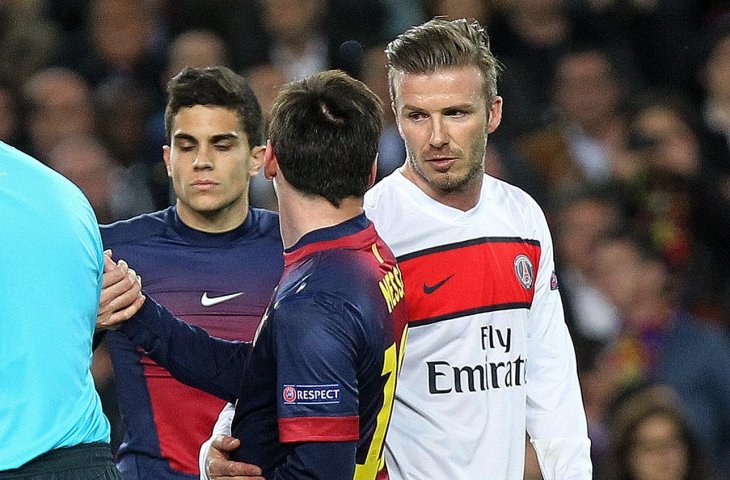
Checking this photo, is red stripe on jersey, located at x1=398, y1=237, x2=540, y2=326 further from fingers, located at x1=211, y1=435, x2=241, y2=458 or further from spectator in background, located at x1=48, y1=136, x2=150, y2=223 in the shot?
spectator in background, located at x1=48, y1=136, x2=150, y2=223

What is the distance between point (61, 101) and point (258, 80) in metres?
1.05

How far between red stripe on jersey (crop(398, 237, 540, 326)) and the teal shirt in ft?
3.36

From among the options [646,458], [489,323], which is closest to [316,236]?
[489,323]

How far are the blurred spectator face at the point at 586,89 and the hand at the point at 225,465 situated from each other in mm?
5364

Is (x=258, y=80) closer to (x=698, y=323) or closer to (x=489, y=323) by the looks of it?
(x=698, y=323)

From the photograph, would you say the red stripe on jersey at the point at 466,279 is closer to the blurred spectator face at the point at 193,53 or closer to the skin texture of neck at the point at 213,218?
the skin texture of neck at the point at 213,218

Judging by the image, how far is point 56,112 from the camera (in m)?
7.94

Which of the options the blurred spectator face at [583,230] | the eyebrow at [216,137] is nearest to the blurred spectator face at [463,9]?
the blurred spectator face at [583,230]

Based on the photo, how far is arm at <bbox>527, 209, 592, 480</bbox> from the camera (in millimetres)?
4145

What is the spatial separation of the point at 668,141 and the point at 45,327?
577 centimetres

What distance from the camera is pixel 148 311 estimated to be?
3.74 metres

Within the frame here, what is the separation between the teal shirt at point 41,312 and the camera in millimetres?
3221

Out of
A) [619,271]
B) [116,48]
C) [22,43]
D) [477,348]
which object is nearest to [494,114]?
[477,348]

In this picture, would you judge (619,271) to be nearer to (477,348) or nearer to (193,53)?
(193,53)
